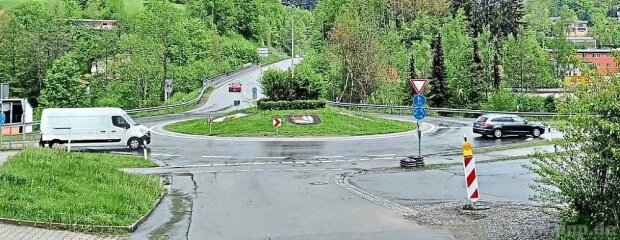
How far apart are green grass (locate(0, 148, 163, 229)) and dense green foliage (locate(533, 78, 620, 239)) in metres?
7.72

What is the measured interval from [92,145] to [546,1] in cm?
17441

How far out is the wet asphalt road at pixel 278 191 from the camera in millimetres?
11227

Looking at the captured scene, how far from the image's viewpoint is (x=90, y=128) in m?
28.4

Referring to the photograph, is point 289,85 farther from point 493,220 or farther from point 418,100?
point 493,220

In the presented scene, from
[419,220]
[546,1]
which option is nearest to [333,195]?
[419,220]

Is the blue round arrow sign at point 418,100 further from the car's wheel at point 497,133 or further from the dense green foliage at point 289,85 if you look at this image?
the dense green foliage at point 289,85

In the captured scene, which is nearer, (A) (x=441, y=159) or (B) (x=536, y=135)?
(A) (x=441, y=159)

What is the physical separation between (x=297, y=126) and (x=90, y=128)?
36.4 feet

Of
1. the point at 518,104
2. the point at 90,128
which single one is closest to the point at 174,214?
the point at 90,128

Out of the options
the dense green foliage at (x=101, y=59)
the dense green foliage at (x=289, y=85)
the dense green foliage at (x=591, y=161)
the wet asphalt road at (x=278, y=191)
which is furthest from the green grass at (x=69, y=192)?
the dense green foliage at (x=101, y=59)

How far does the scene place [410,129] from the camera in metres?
36.6

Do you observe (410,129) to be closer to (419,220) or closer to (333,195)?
(333,195)

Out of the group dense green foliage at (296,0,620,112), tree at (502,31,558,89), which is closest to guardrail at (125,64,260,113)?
dense green foliage at (296,0,620,112)

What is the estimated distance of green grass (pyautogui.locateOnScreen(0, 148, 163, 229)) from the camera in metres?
11.5
